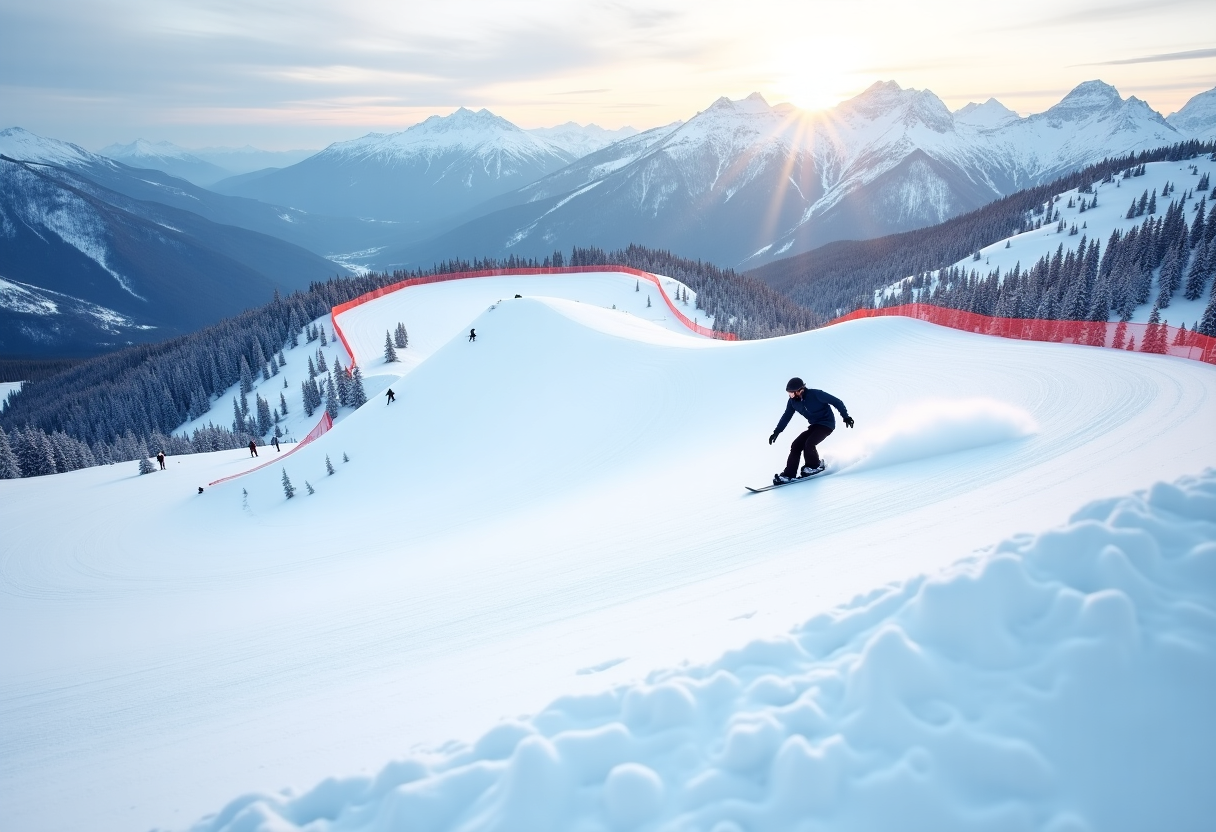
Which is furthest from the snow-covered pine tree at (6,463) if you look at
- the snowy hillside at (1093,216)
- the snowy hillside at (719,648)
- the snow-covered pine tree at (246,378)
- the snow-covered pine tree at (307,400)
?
the snowy hillside at (1093,216)

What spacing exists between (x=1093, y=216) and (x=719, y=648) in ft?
547

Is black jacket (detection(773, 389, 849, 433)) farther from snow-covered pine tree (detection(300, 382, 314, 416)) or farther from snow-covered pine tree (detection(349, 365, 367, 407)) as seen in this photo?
snow-covered pine tree (detection(300, 382, 314, 416))

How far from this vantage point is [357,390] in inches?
1817

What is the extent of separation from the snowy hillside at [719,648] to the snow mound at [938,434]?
0.07m

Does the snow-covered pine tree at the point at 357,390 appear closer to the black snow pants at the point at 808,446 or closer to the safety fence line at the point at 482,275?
the safety fence line at the point at 482,275

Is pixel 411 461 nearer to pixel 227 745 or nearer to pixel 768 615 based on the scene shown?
pixel 227 745

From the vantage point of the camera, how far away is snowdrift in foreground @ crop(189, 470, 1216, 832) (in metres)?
3.26

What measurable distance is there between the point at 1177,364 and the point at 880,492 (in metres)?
9.24

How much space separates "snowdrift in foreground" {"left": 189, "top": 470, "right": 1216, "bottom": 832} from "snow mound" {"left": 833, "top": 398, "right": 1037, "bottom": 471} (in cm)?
450

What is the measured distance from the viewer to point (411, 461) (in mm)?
22203

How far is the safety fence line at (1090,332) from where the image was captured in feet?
43.6

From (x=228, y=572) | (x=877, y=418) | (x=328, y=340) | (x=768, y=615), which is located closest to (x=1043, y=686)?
(x=768, y=615)

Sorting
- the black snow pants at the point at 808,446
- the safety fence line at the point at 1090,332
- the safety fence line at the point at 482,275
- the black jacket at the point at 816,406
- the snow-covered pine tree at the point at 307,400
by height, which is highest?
the safety fence line at the point at 482,275

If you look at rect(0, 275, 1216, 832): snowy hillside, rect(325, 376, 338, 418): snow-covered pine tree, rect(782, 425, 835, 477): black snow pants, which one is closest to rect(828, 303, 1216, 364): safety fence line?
rect(0, 275, 1216, 832): snowy hillside
